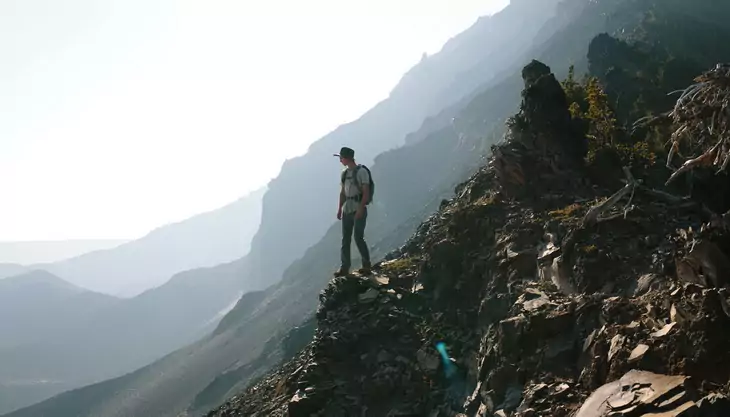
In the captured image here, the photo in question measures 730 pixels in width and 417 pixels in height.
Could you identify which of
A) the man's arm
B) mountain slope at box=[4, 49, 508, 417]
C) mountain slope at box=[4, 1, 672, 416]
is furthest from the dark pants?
mountain slope at box=[4, 1, 672, 416]

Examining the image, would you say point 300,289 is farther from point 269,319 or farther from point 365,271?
point 365,271

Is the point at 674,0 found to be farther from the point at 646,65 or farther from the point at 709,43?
the point at 646,65

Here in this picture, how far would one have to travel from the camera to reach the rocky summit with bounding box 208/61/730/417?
632cm

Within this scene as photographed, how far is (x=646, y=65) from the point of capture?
49719mm

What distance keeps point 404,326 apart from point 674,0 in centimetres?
10795

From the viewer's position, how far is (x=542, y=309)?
29.8ft

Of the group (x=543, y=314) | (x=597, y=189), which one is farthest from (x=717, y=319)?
(x=597, y=189)

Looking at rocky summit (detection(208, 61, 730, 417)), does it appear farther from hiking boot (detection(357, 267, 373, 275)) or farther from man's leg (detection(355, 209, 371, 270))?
man's leg (detection(355, 209, 371, 270))

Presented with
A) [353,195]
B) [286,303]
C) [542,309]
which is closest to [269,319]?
[286,303]

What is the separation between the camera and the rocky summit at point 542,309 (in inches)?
249

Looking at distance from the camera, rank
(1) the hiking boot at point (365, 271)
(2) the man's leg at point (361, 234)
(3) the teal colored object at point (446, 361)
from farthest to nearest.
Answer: (1) the hiking boot at point (365, 271), (2) the man's leg at point (361, 234), (3) the teal colored object at point (446, 361)

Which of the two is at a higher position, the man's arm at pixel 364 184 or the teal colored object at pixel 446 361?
the man's arm at pixel 364 184

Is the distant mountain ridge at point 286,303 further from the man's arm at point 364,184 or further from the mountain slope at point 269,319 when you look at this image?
the man's arm at point 364,184

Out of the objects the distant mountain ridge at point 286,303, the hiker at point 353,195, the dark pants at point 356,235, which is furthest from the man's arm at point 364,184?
the distant mountain ridge at point 286,303
